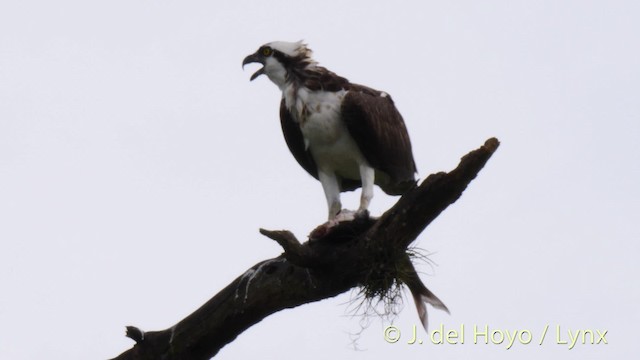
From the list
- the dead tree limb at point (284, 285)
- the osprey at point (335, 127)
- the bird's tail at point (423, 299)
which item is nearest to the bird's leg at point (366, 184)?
the osprey at point (335, 127)

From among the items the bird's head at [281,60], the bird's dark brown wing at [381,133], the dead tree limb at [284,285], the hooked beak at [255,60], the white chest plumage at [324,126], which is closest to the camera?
the dead tree limb at [284,285]

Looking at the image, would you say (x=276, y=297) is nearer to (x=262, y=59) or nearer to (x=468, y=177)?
(x=468, y=177)

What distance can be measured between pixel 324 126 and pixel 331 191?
0.78 meters

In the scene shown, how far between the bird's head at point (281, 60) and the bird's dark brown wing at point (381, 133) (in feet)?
1.96

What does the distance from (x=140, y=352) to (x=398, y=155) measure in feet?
9.89

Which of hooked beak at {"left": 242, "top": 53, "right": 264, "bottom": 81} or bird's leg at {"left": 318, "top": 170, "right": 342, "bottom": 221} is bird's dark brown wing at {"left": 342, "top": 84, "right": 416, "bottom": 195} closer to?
bird's leg at {"left": 318, "top": 170, "right": 342, "bottom": 221}

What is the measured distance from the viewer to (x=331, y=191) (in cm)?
1071

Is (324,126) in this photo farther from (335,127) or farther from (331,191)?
(331,191)

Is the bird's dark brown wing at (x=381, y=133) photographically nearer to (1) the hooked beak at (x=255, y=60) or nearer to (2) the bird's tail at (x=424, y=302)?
(1) the hooked beak at (x=255, y=60)

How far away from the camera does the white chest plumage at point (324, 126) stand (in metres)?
10.2

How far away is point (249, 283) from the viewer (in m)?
8.91

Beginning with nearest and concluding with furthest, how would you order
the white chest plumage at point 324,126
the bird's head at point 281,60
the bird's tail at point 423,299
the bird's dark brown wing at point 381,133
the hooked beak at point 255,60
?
the bird's tail at point 423,299, the bird's dark brown wing at point 381,133, the white chest plumage at point 324,126, the bird's head at point 281,60, the hooked beak at point 255,60

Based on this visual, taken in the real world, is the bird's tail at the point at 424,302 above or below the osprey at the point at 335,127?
below

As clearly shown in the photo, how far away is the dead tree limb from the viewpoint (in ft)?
28.4
